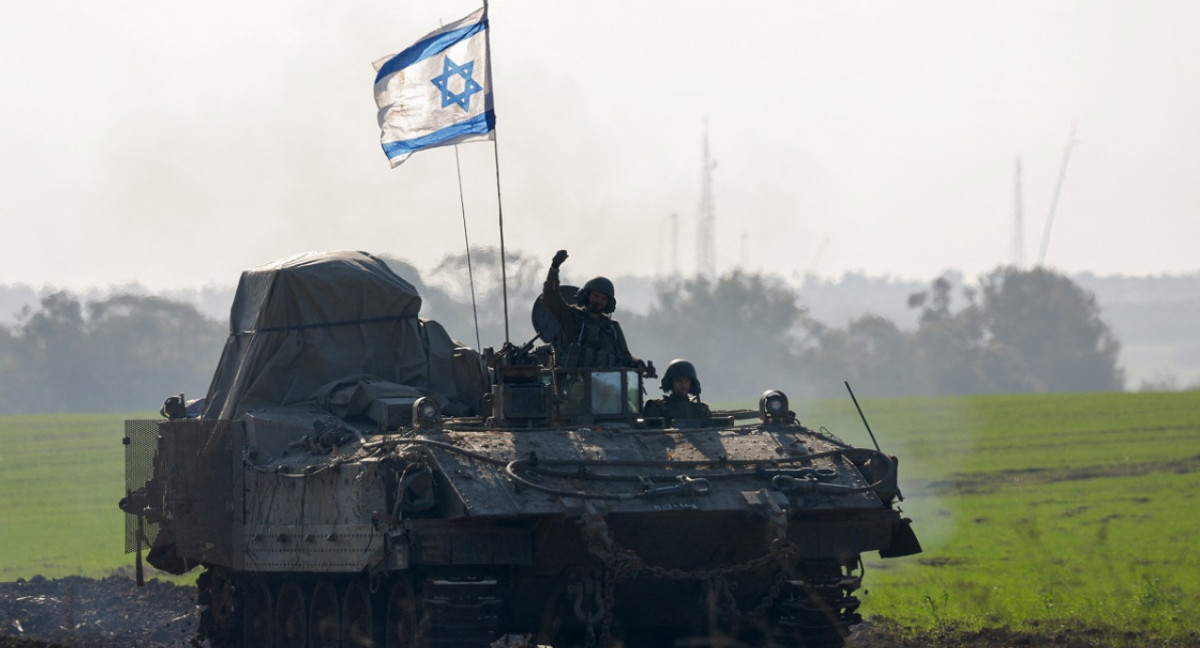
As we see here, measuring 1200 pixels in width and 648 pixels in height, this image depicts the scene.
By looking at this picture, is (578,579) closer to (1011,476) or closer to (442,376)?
(442,376)

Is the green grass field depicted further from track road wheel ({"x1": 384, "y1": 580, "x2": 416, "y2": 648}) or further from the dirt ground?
track road wheel ({"x1": 384, "y1": 580, "x2": 416, "y2": 648})

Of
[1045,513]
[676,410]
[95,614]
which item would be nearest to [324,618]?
[676,410]

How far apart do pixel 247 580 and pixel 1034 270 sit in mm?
82173

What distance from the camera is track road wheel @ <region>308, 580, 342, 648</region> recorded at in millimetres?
19047

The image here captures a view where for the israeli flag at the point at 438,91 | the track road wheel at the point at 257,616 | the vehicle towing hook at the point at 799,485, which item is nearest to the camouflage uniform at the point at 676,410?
the vehicle towing hook at the point at 799,485

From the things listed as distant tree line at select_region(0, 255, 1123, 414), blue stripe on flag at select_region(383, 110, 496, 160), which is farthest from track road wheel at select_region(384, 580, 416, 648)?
distant tree line at select_region(0, 255, 1123, 414)

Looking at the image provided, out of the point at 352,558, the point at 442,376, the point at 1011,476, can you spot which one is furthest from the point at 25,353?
the point at 352,558

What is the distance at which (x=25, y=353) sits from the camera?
75562 mm

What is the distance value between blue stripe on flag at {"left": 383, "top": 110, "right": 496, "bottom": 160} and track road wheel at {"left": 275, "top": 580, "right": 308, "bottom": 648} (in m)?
5.18

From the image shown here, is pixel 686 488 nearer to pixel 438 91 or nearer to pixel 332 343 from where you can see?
pixel 332 343

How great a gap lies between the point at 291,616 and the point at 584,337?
4.42 metres

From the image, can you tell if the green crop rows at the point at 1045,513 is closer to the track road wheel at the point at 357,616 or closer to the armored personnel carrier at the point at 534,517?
the armored personnel carrier at the point at 534,517

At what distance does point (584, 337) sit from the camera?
1891cm

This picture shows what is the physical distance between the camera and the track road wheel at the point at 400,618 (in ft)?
55.0
